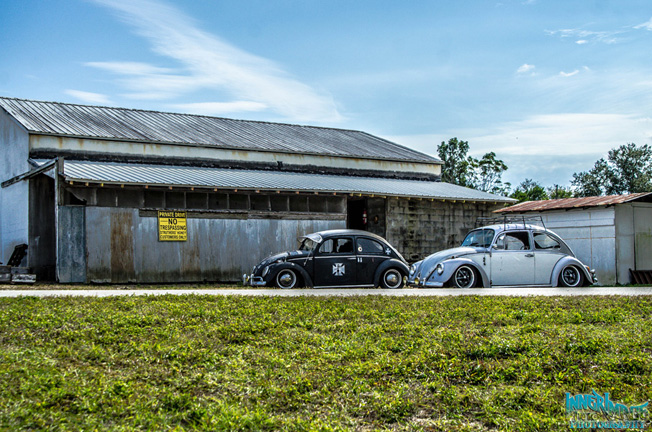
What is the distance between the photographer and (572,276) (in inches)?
618

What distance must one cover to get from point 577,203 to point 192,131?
53.4ft

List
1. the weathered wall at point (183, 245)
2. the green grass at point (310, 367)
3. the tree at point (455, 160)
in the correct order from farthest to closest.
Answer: the tree at point (455, 160), the weathered wall at point (183, 245), the green grass at point (310, 367)

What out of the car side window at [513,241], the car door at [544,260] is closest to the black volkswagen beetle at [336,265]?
the car side window at [513,241]

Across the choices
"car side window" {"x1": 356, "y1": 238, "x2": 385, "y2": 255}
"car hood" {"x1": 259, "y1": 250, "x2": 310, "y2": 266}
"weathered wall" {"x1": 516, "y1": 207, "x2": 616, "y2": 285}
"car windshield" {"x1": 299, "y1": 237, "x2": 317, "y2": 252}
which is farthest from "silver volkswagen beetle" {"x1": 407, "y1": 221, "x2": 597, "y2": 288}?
"weathered wall" {"x1": 516, "y1": 207, "x2": 616, "y2": 285}

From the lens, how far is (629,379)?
573 centimetres

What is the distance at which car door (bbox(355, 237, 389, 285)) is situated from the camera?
16203mm

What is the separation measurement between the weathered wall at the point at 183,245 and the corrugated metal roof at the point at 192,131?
567 cm

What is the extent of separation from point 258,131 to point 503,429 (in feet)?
89.2

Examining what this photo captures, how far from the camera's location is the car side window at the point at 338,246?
16.2 m

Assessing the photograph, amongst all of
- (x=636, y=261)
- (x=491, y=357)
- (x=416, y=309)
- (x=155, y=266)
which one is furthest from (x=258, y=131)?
(x=491, y=357)

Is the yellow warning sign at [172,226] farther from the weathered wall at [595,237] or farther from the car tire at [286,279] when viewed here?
the weathered wall at [595,237]

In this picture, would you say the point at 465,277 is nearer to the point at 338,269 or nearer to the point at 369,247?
the point at 369,247

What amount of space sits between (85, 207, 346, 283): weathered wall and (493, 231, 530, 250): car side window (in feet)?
27.9

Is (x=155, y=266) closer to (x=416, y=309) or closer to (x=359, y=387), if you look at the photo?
(x=416, y=309)
